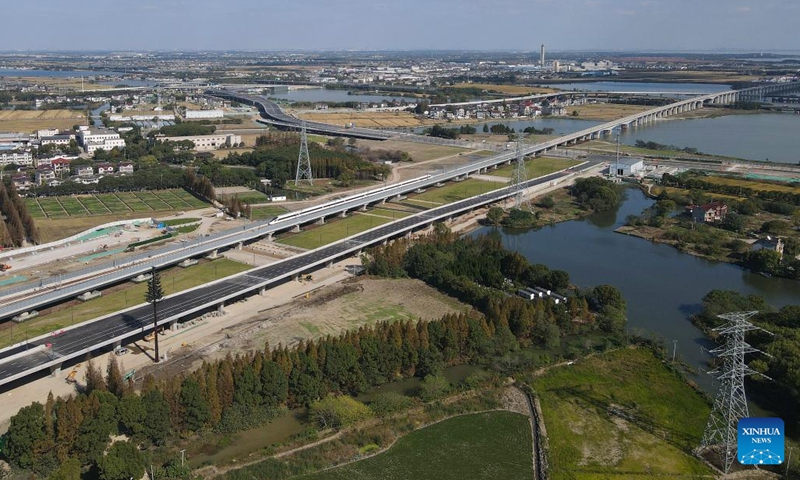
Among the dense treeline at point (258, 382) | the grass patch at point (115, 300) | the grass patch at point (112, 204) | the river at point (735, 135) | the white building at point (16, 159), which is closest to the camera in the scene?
the dense treeline at point (258, 382)

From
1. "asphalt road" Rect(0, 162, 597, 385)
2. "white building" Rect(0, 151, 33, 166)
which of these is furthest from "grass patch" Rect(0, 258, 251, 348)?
"white building" Rect(0, 151, 33, 166)

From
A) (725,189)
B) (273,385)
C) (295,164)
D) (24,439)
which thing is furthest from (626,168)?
(24,439)

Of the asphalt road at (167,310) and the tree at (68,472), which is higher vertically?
the asphalt road at (167,310)

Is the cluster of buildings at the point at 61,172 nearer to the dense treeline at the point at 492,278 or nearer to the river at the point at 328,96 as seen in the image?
the dense treeline at the point at 492,278

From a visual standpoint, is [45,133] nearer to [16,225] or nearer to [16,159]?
[16,159]

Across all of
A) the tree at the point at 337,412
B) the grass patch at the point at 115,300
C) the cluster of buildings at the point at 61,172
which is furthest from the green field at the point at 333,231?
the cluster of buildings at the point at 61,172

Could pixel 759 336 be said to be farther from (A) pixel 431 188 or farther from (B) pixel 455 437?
(A) pixel 431 188

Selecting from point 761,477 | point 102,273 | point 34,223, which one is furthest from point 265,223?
point 761,477
